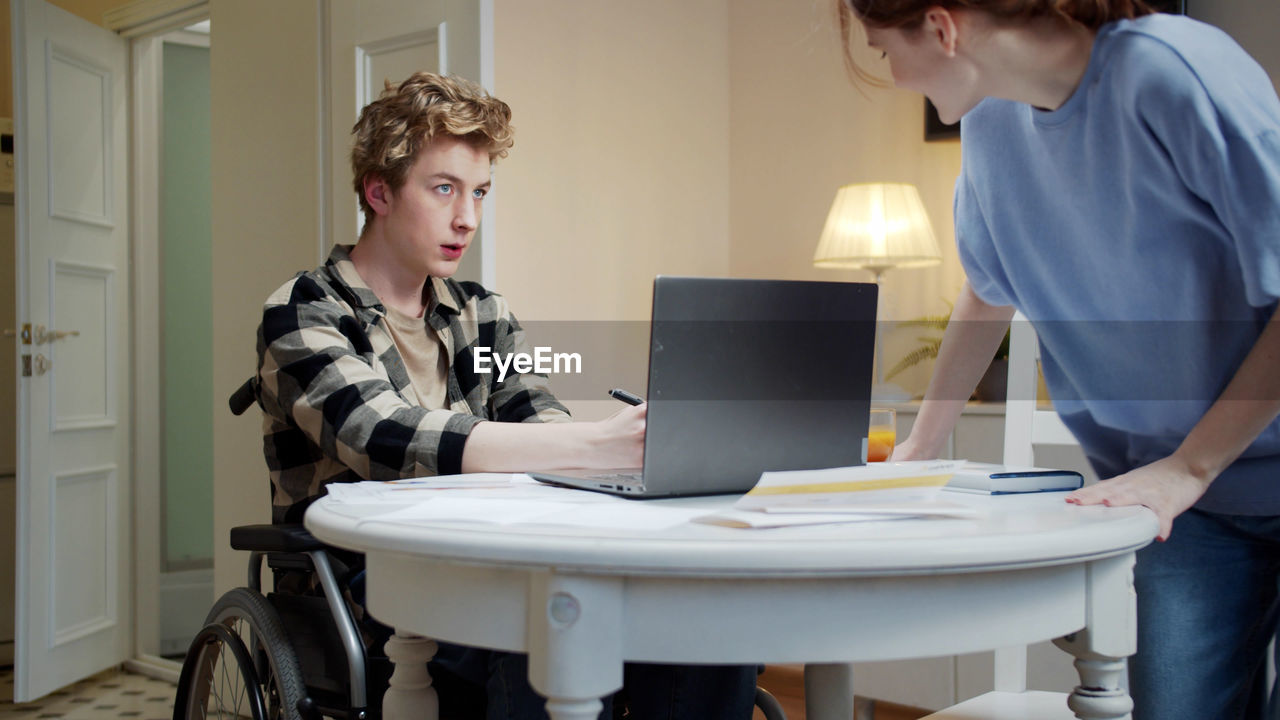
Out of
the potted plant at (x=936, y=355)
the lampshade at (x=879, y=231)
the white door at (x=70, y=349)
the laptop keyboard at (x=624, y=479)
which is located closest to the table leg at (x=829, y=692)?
the laptop keyboard at (x=624, y=479)

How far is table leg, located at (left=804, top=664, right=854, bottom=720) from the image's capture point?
4.44 feet

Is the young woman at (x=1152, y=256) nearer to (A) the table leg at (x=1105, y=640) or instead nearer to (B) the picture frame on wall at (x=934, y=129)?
(A) the table leg at (x=1105, y=640)

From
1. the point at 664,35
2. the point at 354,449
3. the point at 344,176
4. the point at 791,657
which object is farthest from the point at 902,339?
the point at 791,657

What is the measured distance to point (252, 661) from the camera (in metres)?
1.34

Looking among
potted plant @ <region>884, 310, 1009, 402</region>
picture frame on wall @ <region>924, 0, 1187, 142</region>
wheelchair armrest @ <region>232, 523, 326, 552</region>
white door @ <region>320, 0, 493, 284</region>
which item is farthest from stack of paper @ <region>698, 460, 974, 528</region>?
picture frame on wall @ <region>924, 0, 1187, 142</region>

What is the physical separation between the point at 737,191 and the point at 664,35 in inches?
23.0

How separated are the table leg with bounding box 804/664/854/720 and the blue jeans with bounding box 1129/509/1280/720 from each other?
1.16 feet

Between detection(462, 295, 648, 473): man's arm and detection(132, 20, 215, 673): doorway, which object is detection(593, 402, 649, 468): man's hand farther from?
detection(132, 20, 215, 673): doorway

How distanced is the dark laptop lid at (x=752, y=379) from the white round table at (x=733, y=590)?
153 mm

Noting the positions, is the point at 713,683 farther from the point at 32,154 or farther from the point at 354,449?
the point at 32,154

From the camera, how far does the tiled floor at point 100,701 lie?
2.92m

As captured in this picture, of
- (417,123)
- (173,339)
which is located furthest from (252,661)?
(173,339)

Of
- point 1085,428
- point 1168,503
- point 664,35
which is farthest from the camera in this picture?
point 664,35

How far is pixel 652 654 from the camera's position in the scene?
0.74m
